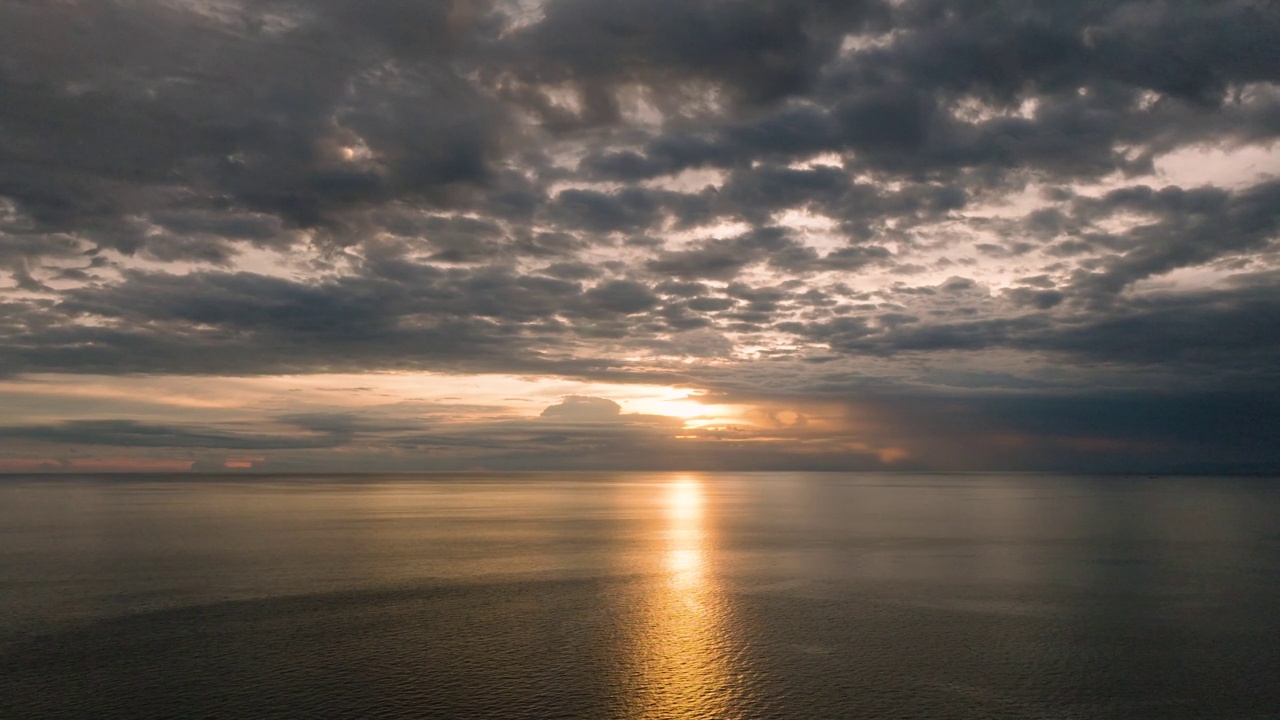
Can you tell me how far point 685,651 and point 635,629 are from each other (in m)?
3.92

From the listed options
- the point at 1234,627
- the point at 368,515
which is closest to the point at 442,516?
the point at 368,515

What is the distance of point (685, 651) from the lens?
28328 mm

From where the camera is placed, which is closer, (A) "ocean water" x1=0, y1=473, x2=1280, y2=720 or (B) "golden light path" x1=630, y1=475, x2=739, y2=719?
(B) "golden light path" x1=630, y1=475, x2=739, y2=719

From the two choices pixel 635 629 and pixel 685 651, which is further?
pixel 635 629

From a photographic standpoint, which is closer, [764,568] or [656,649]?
[656,649]

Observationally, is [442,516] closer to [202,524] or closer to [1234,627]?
[202,524]

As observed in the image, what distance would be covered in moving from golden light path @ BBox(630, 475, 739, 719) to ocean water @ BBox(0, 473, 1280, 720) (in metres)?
0.13

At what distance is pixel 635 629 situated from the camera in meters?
31.8

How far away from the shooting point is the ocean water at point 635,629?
2281 centimetres

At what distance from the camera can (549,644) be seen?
29.1 metres

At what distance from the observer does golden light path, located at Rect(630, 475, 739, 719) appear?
22.5 metres

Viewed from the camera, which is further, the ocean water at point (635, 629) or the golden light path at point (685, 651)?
the ocean water at point (635, 629)

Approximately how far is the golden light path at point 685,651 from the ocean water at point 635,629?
13 cm

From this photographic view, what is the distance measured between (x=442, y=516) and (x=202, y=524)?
27576mm
